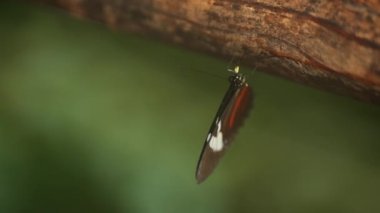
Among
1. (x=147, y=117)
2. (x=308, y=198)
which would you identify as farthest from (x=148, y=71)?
(x=308, y=198)

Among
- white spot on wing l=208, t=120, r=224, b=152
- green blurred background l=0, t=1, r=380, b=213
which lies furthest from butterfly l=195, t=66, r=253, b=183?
green blurred background l=0, t=1, r=380, b=213

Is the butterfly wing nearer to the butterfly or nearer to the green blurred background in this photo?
the butterfly

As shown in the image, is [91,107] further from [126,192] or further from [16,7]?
[16,7]

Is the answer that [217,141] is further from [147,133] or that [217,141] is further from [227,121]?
[147,133]

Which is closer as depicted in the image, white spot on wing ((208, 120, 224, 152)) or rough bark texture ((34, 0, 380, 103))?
rough bark texture ((34, 0, 380, 103))

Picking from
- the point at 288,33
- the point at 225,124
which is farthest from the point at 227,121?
the point at 288,33
